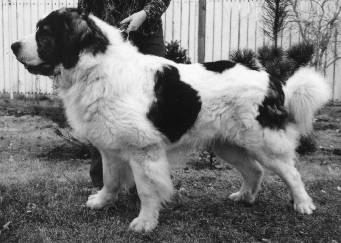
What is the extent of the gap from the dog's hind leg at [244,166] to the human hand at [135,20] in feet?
3.82

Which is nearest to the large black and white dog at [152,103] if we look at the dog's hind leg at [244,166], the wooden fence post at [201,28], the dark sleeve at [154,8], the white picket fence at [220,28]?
the dog's hind leg at [244,166]

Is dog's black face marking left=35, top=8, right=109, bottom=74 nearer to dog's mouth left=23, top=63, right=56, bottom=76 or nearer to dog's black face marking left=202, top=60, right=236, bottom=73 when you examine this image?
dog's mouth left=23, top=63, right=56, bottom=76

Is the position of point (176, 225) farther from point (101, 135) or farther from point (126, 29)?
point (126, 29)

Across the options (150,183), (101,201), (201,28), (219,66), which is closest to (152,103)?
(150,183)

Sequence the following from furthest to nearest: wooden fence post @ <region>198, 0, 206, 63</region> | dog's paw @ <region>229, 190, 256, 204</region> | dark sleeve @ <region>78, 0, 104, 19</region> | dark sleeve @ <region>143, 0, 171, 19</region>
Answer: wooden fence post @ <region>198, 0, 206, 63</region>
dog's paw @ <region>229, 190, 256, 204</region>
dark sleeve @ <region>78, 0, 104, 19</region>
dark sleeve @ <region>143, 0, 171, 19</region>

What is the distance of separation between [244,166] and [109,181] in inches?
46.0

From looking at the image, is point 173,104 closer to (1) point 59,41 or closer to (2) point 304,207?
(1) point 59,41

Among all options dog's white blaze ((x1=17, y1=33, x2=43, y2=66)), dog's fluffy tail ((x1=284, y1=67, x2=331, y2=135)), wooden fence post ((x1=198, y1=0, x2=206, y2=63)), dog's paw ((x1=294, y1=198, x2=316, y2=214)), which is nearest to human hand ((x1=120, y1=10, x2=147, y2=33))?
dog's white blaze ((x1=17, y1=33, x2=43, y2=66))

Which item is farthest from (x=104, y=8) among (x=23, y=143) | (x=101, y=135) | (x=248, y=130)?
(x=23, y=143)

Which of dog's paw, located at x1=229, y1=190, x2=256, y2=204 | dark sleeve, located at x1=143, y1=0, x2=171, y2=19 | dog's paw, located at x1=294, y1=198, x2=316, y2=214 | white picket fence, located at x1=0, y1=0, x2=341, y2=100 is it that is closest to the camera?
dark sleeve, located at x1=143, y1=0, x2=171, y2=19

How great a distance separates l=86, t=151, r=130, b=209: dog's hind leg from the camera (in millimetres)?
3928

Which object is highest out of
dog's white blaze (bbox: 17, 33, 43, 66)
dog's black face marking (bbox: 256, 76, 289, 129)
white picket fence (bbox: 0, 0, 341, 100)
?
white picket fence (bbox: 0, 0, 341, 100)

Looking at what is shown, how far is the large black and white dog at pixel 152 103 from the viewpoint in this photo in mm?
3484

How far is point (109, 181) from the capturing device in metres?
4.08
